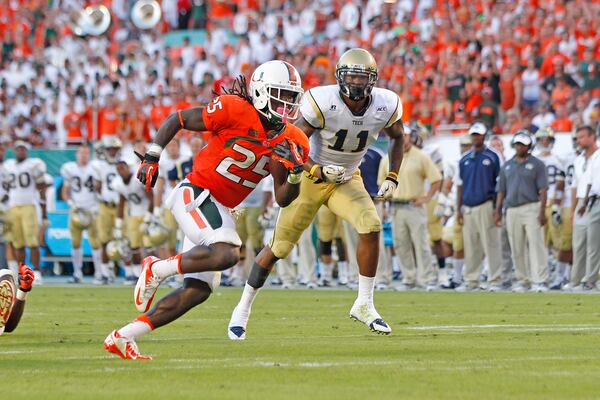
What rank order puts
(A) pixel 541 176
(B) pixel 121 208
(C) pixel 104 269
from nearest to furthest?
(A) pixel 541 176 → (B) pixel 121 208 → (C) pixel 104 269

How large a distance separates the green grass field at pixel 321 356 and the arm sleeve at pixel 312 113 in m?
1.49

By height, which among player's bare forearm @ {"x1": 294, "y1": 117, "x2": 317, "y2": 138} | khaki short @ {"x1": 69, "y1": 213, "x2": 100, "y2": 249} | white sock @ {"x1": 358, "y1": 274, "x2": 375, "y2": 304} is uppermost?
player's bare forearm @ {"x1": 294, "y1": 117, "x2": 317, "y2": 138}

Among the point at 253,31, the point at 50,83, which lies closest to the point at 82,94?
the point at 50,83

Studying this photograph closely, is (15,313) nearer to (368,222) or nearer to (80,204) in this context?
(368,222)

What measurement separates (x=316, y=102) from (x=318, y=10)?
16964 millimetres

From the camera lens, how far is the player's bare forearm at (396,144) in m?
9.41

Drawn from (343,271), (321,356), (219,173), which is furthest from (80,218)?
(321,356)

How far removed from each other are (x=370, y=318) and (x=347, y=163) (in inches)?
52.4

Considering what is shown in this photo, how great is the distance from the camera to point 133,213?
696 inches

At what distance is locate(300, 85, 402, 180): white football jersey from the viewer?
919 centimetres

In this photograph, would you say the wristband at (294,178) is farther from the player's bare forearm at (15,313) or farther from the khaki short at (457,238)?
the khaki short at (457,238)

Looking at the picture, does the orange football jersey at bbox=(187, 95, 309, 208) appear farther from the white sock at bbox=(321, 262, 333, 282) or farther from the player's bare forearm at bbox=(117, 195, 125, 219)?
the player's bare forearm at bbox=(117, 195, 125, 219)

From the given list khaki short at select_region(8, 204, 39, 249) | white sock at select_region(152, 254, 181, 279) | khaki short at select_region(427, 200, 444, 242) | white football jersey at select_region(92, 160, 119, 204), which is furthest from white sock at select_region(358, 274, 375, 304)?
white football jersey at select_region(92, 160, 119, 204)

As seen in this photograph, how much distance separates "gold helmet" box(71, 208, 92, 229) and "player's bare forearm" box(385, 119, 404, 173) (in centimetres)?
957
